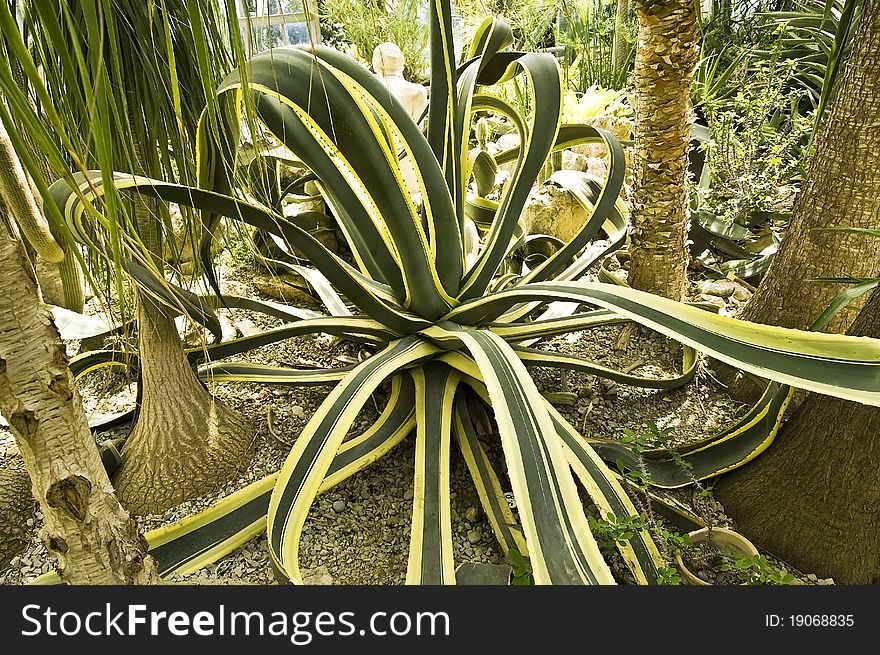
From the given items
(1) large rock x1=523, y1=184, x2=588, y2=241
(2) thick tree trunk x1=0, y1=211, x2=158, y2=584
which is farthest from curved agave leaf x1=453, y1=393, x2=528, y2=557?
(1) large rock x1=523, y1=184, x2=588, y2=241

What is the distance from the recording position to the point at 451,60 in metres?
1.08

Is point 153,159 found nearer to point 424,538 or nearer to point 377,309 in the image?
point 377,309

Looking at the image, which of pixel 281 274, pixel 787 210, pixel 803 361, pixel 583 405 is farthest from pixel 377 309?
pixel 787 210

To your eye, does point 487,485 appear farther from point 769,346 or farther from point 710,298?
point 710,298

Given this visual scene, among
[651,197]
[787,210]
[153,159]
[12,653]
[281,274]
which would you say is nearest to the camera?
[12,653]

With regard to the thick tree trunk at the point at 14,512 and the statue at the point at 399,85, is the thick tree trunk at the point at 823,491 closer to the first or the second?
the thick tree trunk at the point at 14,512

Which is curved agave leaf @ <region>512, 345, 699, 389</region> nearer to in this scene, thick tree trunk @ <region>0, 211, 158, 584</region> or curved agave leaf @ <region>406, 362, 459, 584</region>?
curved agave leaf @ <region>406, 362, 459, 584</region>

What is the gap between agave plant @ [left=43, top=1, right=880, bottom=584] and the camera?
0.70 meters

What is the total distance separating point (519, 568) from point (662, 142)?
102 centimetres

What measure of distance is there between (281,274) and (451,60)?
985mm

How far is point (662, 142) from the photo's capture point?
1.42 m

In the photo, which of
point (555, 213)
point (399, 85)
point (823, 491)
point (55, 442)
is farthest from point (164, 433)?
point (399, 85)

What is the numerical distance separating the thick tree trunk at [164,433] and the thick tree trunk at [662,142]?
1061 millimetres

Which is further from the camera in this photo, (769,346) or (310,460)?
(310,460)
